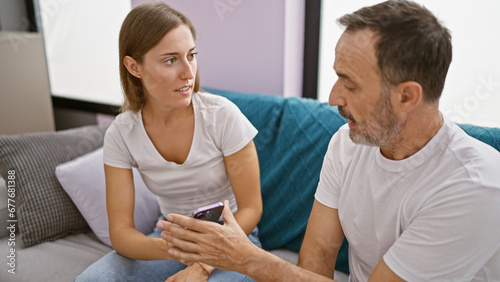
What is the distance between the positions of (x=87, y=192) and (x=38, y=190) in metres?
0.19

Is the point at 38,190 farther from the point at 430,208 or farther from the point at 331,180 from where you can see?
the point at 430,208

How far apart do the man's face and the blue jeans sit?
0.58 meters

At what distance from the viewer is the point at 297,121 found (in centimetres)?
155

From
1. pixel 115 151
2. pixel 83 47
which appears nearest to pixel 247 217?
pixel 115 151

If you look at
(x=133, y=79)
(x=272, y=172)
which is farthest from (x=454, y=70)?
(x=133, y=79)

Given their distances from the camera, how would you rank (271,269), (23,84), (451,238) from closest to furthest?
(451,238), (271,269), (23,84)

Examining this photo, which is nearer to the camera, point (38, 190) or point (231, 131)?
point (231, 131)

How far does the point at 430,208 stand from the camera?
85 centimetres

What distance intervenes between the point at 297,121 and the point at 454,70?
64 cm

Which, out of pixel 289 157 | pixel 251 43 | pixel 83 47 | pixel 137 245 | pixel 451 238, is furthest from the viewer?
pixel 83 47

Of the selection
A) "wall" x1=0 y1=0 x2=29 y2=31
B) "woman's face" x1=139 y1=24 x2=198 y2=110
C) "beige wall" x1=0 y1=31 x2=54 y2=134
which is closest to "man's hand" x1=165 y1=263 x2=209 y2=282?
"woman's face" x1=139 y1=24 x2=198 y2=110

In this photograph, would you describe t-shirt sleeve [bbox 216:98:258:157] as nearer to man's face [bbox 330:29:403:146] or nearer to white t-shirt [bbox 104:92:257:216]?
white t-shirt [bbox 104:92:257:216]

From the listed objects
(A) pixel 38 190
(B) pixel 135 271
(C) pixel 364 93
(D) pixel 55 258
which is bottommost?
(D) pixel 55 258

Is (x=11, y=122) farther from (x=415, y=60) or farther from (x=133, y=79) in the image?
(x=415, y=60)
